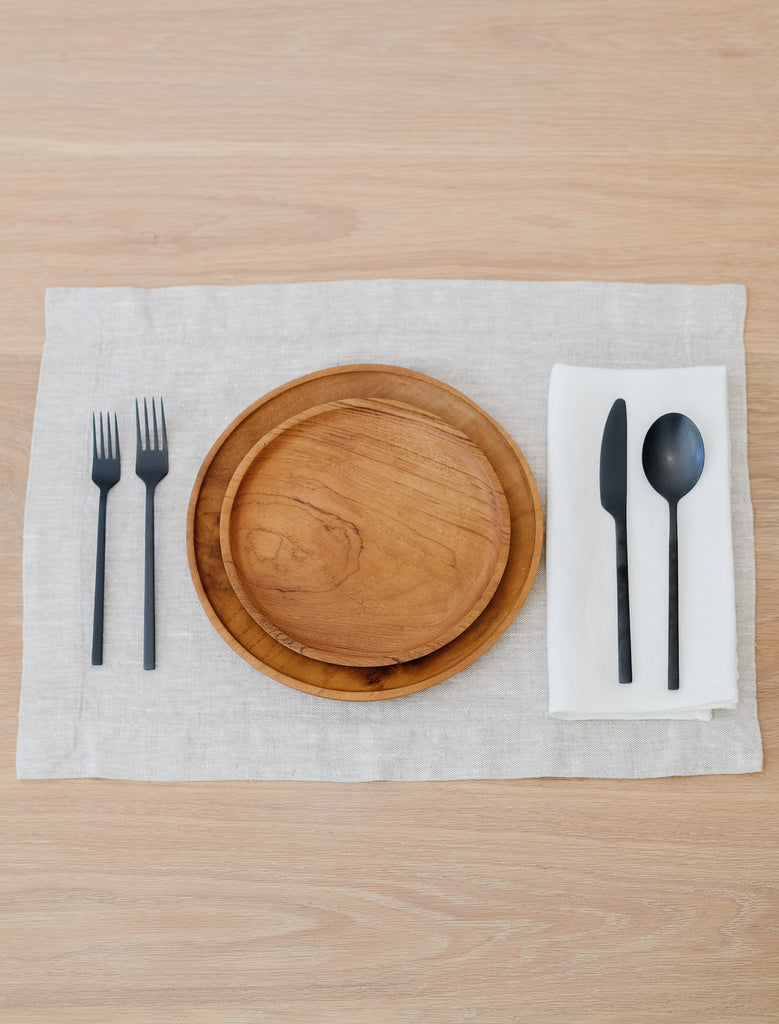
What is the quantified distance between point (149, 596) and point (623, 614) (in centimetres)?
42

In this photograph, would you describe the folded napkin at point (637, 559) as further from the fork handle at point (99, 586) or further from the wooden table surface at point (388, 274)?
the fork handle at point (99, 586)

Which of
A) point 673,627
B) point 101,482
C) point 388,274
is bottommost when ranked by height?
point 673,627

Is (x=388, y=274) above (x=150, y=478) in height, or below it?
above

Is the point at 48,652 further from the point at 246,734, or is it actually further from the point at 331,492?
the point at 331,492

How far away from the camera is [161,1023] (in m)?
0.66

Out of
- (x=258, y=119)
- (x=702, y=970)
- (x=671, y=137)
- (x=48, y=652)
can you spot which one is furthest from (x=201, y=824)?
(x=671, y=137)

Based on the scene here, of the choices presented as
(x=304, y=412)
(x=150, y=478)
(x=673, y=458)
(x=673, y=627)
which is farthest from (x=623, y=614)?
(x=150, y=478)

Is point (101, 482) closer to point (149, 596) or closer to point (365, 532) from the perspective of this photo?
point (149, 596)

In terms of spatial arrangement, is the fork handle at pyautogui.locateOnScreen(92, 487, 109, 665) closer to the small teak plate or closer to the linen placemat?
the linen placemat

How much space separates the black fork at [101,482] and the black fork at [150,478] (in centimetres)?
2

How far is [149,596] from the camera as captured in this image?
704 mm

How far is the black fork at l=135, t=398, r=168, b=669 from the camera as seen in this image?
701mm

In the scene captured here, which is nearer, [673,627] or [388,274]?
[673,627]

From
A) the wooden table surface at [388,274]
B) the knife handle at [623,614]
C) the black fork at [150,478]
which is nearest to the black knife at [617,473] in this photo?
the knife handle at [623,614]
